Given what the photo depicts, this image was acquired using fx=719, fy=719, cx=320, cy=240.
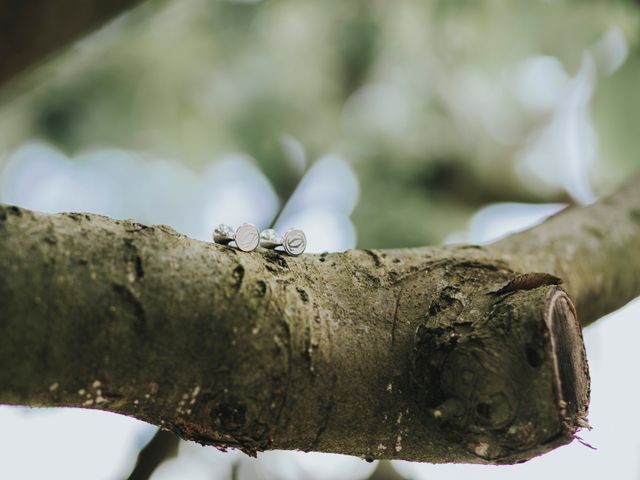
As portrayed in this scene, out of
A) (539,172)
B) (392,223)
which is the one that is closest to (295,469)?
(392,223)

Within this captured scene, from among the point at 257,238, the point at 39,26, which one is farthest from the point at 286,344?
the point at 39,26

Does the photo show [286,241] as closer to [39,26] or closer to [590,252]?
[590,252]

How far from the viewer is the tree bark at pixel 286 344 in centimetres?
70

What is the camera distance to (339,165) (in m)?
3.48

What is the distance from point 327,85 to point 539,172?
1108mm

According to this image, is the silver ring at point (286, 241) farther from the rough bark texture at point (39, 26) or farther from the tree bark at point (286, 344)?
the rough bark texture at point (39, 26)

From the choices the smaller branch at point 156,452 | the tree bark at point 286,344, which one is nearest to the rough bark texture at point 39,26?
the smaller branch at point 156,452

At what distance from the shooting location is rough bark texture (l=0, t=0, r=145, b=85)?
6.35ft

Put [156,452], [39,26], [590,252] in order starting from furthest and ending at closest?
1. [156,452]
2. [39,26]
3. [590,252]

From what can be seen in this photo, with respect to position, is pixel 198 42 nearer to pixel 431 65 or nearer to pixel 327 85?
pixel 327 85

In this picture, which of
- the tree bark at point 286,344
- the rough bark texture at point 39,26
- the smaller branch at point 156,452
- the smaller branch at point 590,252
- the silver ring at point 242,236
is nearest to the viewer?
the tree bark at point 286,344

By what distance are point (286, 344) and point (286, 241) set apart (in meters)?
0.25

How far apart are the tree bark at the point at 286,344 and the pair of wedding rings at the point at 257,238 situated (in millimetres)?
59

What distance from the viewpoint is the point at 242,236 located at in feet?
3.29
